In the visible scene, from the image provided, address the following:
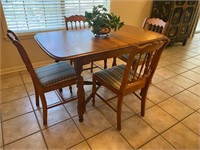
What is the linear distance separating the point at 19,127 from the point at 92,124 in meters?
0.73

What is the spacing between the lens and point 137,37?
1762mm

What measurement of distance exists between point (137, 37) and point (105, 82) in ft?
2.05

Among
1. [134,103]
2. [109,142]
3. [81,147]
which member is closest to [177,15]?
[134,103]

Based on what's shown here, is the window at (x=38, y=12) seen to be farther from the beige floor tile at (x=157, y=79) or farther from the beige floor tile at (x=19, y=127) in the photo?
the beige floor tile at (x=157, y=79)

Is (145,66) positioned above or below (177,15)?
below

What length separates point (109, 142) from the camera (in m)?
1.49

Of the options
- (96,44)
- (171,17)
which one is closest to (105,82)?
(96,44)

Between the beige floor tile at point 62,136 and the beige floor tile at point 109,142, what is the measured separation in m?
0.13

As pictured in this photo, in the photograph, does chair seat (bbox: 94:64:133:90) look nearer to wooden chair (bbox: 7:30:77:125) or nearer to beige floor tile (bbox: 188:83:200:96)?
wooden chair (bbox: 7:30:77:125)

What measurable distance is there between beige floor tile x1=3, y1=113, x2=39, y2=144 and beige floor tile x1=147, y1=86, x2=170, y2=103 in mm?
1415

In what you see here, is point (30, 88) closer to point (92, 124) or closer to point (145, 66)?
point (92, 124)

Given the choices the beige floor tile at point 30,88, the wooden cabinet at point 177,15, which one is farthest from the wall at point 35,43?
the beige floor tile at point 30,88

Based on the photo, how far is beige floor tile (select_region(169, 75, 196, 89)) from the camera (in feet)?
7.84

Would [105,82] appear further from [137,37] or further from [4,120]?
[4,120]
